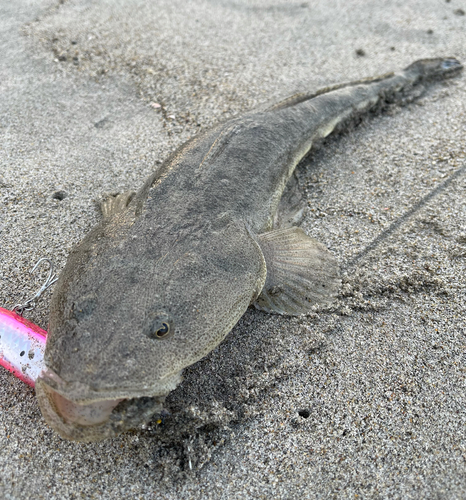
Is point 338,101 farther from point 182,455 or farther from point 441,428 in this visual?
point 182,455

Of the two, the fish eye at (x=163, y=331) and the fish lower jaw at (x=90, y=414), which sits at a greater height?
the fish eye at (x=163, y=331)

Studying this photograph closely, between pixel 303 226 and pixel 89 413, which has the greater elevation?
pixel 89 413

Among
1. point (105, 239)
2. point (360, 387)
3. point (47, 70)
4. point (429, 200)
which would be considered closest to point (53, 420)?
point (105, 239)

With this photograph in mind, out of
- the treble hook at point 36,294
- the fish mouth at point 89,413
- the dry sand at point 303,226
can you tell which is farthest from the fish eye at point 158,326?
the treble hook at point 36,294

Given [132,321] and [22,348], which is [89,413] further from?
[22,348]

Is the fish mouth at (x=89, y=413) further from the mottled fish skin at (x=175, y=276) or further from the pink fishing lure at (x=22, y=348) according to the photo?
the pink fishing lure at (x=22, y=348)

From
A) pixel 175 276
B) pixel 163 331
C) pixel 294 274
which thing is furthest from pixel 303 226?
pixel 163 331
